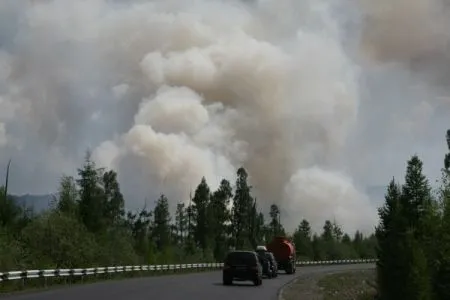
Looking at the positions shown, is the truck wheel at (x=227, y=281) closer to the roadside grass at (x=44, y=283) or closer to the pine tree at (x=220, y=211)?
the roadside grass at (x=44, y=283)

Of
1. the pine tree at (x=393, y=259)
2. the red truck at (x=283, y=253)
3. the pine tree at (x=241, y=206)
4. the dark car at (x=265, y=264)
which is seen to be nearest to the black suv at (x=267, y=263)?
the dark car at (x=265, y=264)

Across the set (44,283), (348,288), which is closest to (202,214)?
(348,288)

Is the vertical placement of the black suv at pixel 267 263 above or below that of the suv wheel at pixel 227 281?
above

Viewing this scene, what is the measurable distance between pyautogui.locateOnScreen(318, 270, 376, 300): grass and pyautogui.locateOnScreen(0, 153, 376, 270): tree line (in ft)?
58.4

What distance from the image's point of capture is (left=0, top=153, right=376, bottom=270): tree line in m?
53.8

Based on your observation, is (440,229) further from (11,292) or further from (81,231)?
(11,292)

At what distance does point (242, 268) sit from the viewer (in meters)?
47.3

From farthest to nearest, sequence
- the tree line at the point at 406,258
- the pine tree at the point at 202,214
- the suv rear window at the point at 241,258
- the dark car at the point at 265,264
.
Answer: the pine tree at the point at 202,214 → the dark car at the point at 265,264 → the suv rear window at the point at 241,258 → the tree line at the point at 406,258

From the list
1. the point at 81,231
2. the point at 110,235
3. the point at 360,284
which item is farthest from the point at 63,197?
the point at 360,284

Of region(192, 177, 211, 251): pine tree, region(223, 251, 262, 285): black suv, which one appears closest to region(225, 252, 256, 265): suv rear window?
region(223, 251, 262, 285): black suv

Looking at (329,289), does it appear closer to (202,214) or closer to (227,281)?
(227,281)

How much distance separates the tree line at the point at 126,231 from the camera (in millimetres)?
53812

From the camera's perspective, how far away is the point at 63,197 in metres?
70.0

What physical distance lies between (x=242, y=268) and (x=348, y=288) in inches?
554
